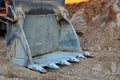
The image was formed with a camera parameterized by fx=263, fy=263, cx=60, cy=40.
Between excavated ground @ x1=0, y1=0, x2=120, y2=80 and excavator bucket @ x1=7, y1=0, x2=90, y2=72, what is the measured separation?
0.22 meters

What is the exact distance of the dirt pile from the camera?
24.3 ft

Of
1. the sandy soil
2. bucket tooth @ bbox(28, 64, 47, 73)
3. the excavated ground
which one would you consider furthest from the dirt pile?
bucket tooth @ bbox(28, 64, 47, 73)

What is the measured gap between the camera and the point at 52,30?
6262 mm

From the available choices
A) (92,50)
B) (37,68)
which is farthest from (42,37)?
(92,50)

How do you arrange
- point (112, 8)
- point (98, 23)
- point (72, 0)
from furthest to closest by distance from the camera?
point (72, 0), point (98, 23), point (112, 8)

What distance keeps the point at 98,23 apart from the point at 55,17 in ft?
9.09

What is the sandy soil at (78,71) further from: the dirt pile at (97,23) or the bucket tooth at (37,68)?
the dirt pile at (97,23)

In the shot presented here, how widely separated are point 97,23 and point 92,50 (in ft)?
6.62

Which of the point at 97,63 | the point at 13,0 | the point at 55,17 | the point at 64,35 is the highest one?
the point at 13,0

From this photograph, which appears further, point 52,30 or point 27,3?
point 52,30

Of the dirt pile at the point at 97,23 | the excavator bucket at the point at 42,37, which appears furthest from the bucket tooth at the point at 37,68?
the dirt pile at the point at 97,23

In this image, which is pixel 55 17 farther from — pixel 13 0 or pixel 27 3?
pixel 13 0

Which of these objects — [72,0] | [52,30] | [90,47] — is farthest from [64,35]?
[72,0]

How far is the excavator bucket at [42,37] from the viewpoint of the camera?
16.9 ft
